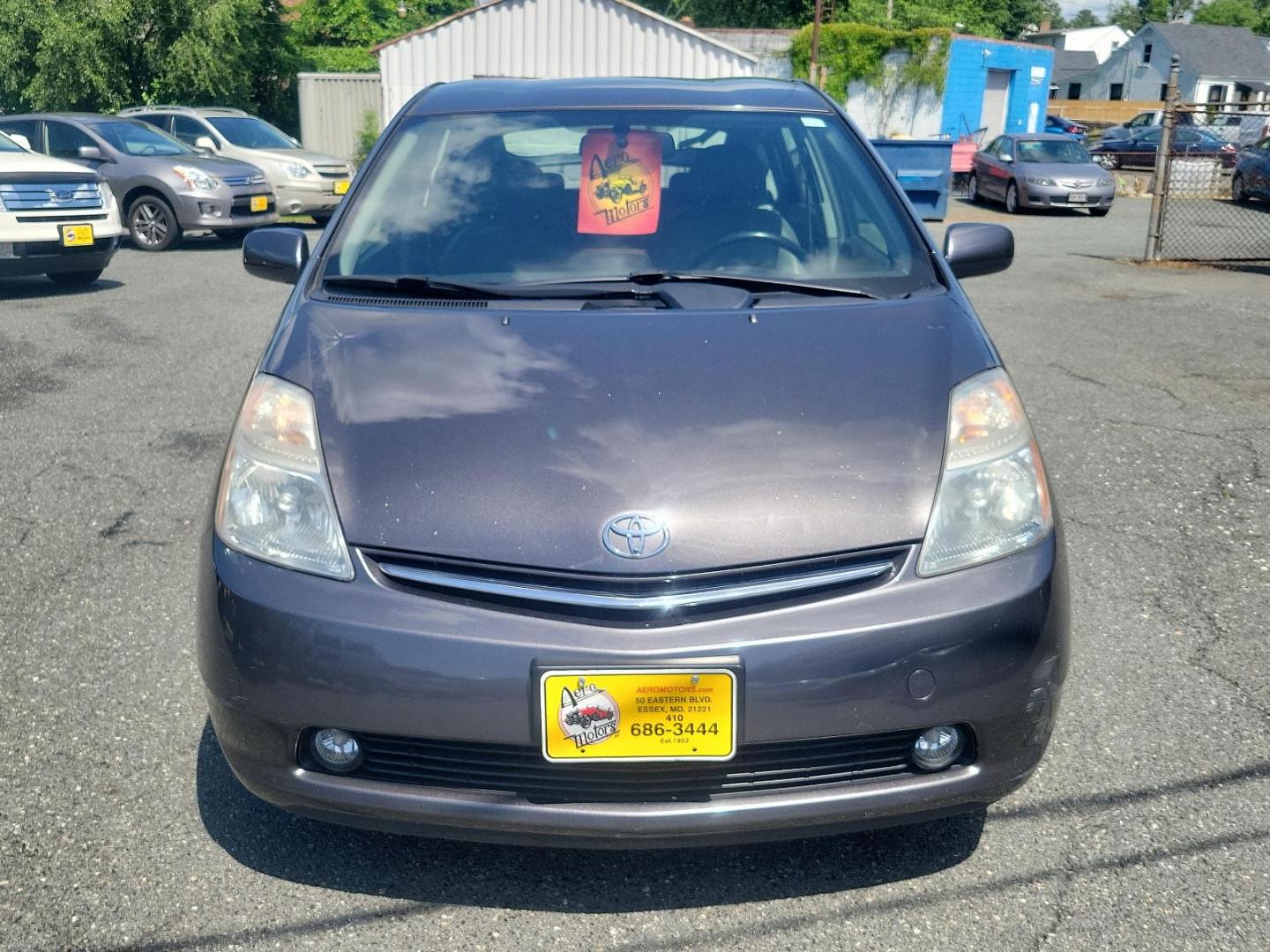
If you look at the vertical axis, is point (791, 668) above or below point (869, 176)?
below

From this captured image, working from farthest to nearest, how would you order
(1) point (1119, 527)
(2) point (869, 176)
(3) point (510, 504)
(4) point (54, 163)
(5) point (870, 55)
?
1. (5) point (870, 55)
2. (4) point (54, 163)
3. (1) point (1119, 527)
4. (2) point (869, 176)
5. (3) point (510, 504)

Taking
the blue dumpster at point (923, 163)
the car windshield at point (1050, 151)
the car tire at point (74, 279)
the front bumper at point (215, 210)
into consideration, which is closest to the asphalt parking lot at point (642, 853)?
the car tire at point (74, 279)

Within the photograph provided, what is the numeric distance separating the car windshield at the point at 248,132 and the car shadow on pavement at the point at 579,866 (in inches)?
598

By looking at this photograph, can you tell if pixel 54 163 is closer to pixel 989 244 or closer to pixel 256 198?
pixel 256 198

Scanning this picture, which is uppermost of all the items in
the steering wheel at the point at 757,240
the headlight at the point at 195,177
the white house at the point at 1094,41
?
the white house at the point at 1094,41

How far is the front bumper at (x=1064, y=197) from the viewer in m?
20.8

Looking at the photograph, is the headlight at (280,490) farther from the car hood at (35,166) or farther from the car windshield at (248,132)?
the car windshield at (248,132)

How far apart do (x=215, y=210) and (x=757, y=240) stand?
39.3ft

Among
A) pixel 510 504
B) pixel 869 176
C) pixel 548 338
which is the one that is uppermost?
pixel 869 176

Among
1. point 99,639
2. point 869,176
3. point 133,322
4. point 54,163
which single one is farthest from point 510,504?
point 54,163

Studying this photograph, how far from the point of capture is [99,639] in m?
3.73

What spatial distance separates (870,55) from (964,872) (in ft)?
103

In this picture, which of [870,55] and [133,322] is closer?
[133,322]

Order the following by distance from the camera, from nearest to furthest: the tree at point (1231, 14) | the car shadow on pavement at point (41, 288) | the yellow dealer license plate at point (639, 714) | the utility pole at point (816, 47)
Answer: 1. the yellow dealer license plate at point (639, 714)
2. the car shadow on pavement at point (41, 288)
3. the utility pole at point (816, 47)
4. the tree at point (1231, 14)
